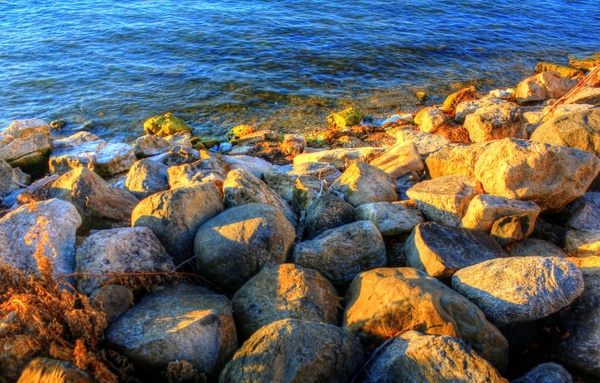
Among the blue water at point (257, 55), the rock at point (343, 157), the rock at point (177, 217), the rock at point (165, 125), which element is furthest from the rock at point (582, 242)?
the rock at point (165, 125)

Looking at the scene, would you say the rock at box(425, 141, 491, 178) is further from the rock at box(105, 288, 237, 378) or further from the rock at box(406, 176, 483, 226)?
the rock at box(105, 288, 237, 378)

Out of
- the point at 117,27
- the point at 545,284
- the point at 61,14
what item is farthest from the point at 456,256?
the point at 61,14

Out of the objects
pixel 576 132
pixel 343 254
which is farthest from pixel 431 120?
pixel 343 254

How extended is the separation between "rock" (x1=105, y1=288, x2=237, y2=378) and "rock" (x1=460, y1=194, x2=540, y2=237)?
348cm

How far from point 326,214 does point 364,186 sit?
1080 mm

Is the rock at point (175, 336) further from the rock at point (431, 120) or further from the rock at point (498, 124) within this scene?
the rock at point (431, 120)

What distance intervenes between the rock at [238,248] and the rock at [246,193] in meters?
0.81

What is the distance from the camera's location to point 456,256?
17.4ft

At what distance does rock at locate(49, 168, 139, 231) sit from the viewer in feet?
21.3

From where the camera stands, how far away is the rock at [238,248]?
16.7 ft

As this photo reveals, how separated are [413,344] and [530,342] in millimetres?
1735

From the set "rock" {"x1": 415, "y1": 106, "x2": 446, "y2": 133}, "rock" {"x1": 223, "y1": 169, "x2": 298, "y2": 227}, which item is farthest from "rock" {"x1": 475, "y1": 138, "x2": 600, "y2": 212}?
"rock" {"x1": 415, "y1": 106, "x2": 446, "y2": 133}

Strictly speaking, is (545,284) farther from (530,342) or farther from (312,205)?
(312,205)

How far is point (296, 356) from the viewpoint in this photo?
3.54 meters
